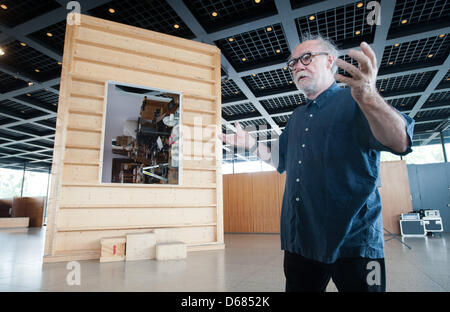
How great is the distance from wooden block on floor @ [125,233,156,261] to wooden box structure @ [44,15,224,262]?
495 millimetres

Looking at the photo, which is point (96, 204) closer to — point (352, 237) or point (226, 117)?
point (352, 237)

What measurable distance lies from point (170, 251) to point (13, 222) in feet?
51.8

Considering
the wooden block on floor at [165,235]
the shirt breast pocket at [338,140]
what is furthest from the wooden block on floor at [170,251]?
the shirt breast pocket at [338,140]

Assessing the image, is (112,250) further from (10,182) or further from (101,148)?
(10,182)

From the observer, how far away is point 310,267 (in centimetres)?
111

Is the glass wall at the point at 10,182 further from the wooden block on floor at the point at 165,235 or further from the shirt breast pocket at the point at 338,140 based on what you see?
the shirt breast pocket at the point at 338,140

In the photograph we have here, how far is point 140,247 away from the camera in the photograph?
11.9 ft

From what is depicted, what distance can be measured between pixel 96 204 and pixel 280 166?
3526 millimetres

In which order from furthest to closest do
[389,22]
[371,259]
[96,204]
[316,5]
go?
[389,22] → [316,5] → [96,204] → [371,259]

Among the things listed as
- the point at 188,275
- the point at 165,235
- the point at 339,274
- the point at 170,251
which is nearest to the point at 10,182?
the point at 165,235

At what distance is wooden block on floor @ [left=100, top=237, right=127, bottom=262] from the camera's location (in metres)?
3.50

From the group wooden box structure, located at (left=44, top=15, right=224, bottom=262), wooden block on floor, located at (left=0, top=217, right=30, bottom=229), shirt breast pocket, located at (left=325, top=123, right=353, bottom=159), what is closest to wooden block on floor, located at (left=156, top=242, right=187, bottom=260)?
wooden box structure, located at (left=44, top=15, right=224, bottom=262)

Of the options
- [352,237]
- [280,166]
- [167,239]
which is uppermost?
[280,166]

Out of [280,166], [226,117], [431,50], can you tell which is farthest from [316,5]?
[226,117]
